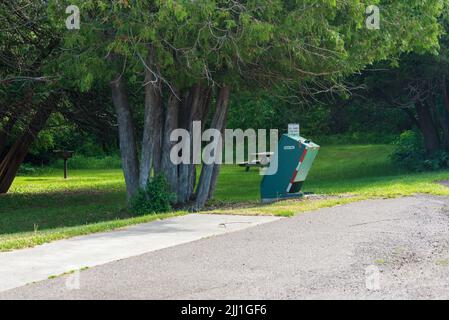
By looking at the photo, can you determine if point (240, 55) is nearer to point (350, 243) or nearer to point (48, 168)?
point (350, 243)

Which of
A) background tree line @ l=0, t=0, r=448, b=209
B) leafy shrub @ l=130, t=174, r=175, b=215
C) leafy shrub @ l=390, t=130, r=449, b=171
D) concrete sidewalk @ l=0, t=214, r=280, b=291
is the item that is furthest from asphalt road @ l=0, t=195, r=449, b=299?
leafy shrub @ l=390, t=130, r=449, b=171

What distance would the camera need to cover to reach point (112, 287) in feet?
24.4

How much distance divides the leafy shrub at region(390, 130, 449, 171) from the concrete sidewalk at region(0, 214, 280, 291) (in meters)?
17.5

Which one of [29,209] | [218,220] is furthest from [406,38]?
[29,209]

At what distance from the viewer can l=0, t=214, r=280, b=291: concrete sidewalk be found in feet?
27.5

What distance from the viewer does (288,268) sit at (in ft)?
27.6

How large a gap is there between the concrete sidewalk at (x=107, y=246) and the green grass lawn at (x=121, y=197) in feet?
1.53

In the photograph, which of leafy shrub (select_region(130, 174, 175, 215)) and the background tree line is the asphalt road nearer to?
the background tree line

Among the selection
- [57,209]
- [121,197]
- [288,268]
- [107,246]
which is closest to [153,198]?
[57,209]

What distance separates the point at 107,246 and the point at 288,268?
2826mm

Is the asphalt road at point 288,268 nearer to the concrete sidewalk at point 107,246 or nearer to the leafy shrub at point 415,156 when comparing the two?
the concrete sidewalk at point 107,246

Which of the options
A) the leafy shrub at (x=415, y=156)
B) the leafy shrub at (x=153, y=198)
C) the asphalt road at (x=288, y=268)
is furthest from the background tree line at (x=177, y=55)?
the leafy shrub at (x=415, y=156)

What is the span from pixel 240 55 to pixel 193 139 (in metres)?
3.30

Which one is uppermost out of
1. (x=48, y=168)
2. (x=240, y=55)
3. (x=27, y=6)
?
(x=27, y=6)
